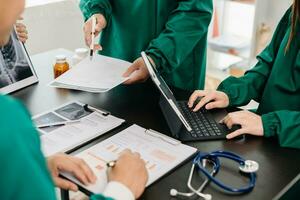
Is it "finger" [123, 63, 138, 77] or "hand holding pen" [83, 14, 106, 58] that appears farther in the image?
"hand holding pen" [83, 14, 106, 58]

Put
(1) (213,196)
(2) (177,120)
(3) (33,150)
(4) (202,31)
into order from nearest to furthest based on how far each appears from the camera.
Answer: (3) (33,150) → (1) (213,196) → (2) (177,120) → (4) (202,31)

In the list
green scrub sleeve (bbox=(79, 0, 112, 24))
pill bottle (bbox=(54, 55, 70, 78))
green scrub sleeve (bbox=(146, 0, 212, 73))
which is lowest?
pill bottle (bbox=(54, 55, 70, 78))

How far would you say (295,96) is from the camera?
4.38 ft

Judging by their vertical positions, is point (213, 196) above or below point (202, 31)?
below

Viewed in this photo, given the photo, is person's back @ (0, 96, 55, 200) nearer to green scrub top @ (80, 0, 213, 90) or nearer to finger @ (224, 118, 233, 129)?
finger @ (224, 118, 233, 129)

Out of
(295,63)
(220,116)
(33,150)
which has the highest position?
(33,150)

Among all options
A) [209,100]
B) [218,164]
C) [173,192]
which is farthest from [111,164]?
[209,100]

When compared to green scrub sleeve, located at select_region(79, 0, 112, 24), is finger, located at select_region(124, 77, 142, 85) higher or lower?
lower

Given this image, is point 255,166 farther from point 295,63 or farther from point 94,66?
point 94,66

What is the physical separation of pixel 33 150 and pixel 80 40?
2425 mm

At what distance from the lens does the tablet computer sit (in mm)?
1421

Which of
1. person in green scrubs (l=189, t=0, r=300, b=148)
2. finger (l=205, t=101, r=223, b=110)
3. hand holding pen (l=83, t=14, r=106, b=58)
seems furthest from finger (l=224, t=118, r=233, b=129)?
hand holding pen (l=83, t=14, r=106, b=58)

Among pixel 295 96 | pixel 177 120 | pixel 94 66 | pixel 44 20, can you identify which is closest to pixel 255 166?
pixel 177 120

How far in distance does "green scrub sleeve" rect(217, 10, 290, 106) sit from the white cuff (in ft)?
2.07
